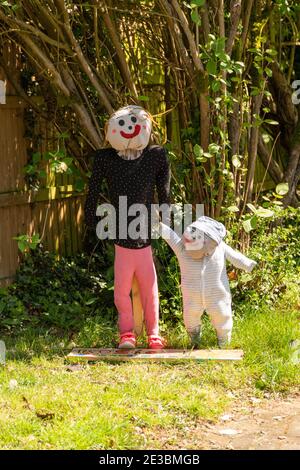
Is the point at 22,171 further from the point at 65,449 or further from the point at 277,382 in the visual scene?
the point at 65,449

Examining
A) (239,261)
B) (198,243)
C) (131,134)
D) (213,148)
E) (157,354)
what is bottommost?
(157,354)


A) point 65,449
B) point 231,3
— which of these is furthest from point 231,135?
point 65,449

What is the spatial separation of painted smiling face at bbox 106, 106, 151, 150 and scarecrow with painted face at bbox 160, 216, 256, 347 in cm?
69

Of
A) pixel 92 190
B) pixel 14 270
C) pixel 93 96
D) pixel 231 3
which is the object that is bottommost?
pixel 14 270

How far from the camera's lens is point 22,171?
7.46 m

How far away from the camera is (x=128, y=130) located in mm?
5934

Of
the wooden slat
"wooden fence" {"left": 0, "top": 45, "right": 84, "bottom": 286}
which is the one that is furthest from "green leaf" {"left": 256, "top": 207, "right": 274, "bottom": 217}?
the wooden slat

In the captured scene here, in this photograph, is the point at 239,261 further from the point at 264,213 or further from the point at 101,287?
the point at 101,287

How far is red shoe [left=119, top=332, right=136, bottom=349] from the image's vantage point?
19.7ft

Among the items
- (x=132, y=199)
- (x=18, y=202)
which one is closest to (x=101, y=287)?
(x=18, y=202)

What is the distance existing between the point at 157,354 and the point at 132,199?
1.08m

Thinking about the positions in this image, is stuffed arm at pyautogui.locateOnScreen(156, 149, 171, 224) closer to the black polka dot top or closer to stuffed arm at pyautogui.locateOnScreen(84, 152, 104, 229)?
the black polka dot top
